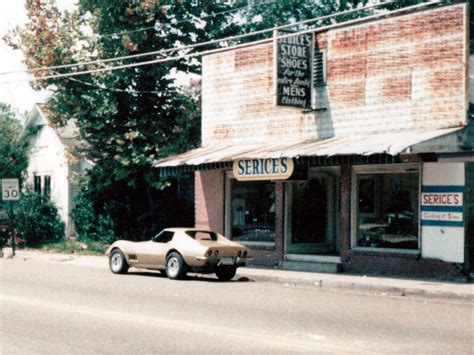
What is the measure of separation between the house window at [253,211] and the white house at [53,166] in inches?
458

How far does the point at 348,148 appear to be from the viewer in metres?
18.1

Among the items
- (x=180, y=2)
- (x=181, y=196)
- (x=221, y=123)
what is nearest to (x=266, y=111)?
(x=221, y=123)

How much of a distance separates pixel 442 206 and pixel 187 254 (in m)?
6.47

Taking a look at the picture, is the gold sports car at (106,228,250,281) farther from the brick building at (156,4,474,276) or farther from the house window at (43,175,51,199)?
the house window at (43,175,51,199)

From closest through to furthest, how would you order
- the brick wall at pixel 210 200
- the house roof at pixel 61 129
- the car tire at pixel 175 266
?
1. the car tire at pixel 175 266
2. the brick wall at pixel 210 200
3. the house roof at pixel 61 129

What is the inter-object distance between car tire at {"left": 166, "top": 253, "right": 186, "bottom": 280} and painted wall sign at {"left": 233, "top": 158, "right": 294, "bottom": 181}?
3471mm

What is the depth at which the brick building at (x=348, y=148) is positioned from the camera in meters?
18.0

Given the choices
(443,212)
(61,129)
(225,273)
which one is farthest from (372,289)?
(61,129)

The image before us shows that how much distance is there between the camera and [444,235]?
18.2 m

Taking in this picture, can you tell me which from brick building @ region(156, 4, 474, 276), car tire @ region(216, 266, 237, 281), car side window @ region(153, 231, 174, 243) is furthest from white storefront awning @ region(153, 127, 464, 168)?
car tire @ region(216, 266, 237, 281)

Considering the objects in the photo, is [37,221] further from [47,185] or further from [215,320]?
[215,320]

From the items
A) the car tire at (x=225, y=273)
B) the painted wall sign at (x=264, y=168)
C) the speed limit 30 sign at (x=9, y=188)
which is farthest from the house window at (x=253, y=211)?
the speed limit 30 sign at (x=9, y=188)

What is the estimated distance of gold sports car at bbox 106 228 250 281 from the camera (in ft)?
59.8

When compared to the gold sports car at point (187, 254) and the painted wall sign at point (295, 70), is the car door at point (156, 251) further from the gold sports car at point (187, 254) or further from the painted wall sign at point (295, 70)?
the painted wall sign at point (295, 70)
